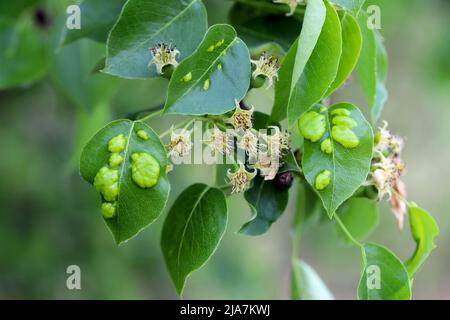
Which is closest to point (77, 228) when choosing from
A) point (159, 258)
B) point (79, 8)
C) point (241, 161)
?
point (159, 258)

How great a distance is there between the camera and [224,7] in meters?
1.84

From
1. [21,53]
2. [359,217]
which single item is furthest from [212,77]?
[21,53]

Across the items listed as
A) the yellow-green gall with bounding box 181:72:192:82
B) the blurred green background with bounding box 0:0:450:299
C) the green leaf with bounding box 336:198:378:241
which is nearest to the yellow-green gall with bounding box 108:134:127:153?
the yellow-green gall with bounding box 181:72:192:82

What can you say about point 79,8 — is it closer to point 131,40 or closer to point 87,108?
point 131,40

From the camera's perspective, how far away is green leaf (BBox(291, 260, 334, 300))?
1.28 meters

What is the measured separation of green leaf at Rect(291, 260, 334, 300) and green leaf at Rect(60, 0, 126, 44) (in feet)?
1.87

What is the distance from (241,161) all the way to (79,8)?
41cm

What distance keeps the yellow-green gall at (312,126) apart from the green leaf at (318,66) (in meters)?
0.05

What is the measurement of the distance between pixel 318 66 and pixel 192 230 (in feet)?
0.96

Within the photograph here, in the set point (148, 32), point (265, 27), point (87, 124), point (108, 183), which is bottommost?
point (108, 183)

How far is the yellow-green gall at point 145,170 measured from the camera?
0.83m

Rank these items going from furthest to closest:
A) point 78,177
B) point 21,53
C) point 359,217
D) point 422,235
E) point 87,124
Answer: point 78,177 → point 87,124 → point 21,53 → point 359,217 → point 422,235

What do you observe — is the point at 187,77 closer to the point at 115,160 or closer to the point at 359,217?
the point at 115,160

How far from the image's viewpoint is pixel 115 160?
84 centimetres
